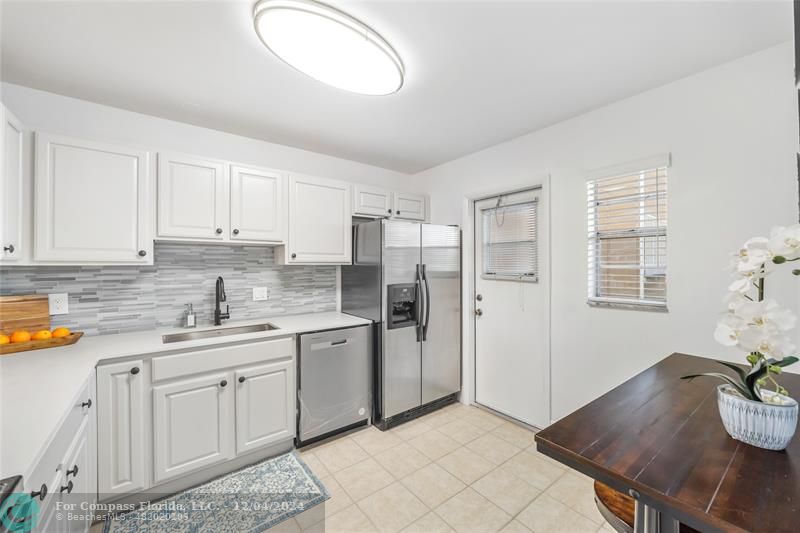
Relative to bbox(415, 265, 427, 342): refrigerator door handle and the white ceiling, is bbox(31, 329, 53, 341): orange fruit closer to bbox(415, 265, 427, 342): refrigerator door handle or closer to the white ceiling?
the white ceiling

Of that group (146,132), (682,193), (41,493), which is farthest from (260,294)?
(682,193)

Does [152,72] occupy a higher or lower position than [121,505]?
higher

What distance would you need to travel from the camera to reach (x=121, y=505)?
1.86 m

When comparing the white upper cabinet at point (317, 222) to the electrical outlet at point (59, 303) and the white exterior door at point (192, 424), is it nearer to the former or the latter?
the white exterior door at point (192, 424)

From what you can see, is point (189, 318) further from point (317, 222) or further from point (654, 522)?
point (654, 522)

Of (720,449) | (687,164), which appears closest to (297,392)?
(720,449)

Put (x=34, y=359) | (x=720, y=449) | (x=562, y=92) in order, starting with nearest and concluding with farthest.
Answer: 1. (x=720, y=449)
2. (x=34, y=359)
3. (x=562, y=92)

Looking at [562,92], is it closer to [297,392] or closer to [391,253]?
[391,253]

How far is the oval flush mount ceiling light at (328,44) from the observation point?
1364 mm

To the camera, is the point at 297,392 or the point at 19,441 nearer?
the point at 19,441

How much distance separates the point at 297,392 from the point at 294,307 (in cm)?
87

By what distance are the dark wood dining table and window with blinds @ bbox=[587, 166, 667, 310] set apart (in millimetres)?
1076

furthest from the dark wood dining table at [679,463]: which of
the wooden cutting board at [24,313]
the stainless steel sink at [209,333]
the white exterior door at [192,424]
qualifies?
the wooden cutting board at [24,313]

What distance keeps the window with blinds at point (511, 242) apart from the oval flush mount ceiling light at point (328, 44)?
1605 millimetres
